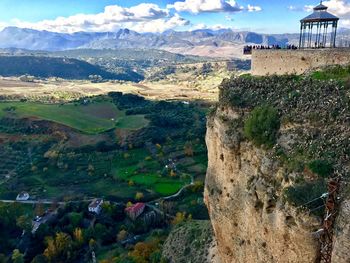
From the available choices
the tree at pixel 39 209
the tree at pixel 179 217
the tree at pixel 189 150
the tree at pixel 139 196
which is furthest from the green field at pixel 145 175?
the tree at pixel 39 209

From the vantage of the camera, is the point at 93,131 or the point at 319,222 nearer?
the point at 319,222

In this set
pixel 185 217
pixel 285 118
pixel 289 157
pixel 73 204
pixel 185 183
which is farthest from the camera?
pixel 185 183

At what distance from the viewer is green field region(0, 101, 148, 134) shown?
10619 cm

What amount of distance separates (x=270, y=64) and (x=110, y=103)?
99874mm

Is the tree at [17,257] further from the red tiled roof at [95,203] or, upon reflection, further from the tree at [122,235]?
the red tiled roof at [95,203]

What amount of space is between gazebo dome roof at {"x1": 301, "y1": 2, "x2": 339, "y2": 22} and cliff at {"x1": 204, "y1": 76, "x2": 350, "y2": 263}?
694 centimetres

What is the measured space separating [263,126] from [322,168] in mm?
5980

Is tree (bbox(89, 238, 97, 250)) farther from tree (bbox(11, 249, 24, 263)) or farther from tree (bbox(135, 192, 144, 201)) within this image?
tree (bbox(135, 192, 144, 201))

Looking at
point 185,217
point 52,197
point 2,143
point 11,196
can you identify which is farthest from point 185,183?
point 2,143

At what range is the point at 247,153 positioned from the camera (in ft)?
90.4

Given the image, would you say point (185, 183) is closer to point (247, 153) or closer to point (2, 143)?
point (2, 143)

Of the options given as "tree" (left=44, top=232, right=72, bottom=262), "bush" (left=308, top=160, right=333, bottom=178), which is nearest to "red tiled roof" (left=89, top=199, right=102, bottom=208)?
"tree" (left=44, top=232, right=72, bottom=262)

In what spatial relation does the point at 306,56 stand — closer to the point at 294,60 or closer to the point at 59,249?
the point at 294,60

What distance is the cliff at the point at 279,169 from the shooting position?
66.7 feet
